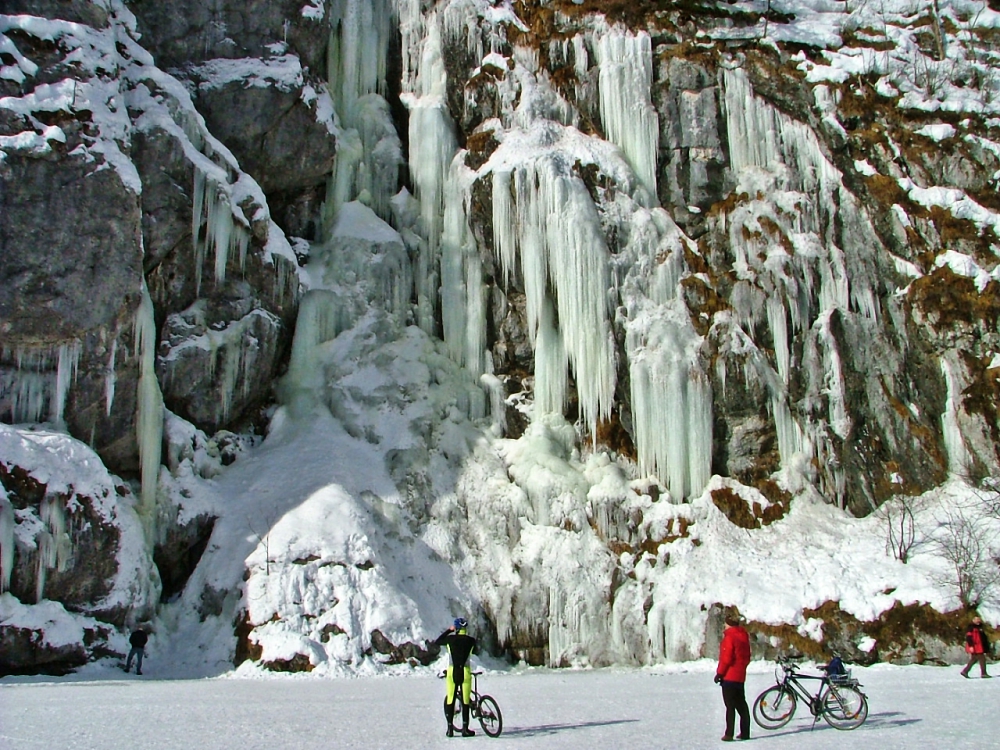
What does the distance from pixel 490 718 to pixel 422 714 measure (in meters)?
2.39

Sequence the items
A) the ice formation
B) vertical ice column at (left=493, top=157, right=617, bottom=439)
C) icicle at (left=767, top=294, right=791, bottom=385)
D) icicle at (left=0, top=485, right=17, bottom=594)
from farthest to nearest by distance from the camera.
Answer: vertical ice column at (left=493, top=157, right=617, bottom=439), icicle at (left=767, top=294, right=791, bottom=385), the ice formation, icicle at (left=0, top=485, right=17, bottom=594)

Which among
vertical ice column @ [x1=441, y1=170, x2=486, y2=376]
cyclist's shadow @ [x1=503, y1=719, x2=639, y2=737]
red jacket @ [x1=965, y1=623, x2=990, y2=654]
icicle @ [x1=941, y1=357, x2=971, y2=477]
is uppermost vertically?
vertical ice column @ [x1=441, y1=170, x2=486, y2=376]

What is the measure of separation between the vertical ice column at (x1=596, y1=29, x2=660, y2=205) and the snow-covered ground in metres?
16.6

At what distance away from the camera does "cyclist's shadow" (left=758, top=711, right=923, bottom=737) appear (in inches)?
401

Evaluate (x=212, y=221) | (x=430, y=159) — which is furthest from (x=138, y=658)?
(x=430, y=159)

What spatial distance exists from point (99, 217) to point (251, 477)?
7.55m

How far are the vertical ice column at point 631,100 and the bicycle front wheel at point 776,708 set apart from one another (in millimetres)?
19985

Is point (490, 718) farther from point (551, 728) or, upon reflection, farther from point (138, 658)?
point (138, 658)

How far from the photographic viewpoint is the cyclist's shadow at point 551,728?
402 inches

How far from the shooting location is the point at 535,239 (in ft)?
86.7

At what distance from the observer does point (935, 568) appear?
21.2m

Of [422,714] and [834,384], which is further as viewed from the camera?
[834,384]

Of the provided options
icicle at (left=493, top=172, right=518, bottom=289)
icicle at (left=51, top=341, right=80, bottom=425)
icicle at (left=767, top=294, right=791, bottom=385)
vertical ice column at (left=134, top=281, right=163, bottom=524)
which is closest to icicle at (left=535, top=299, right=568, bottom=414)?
icicle at (left=493, top=172, right=518, bottom=289)

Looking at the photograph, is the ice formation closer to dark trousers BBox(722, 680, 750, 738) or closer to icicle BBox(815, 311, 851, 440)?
dark trousers BBox(722, 680, 750, 738)
